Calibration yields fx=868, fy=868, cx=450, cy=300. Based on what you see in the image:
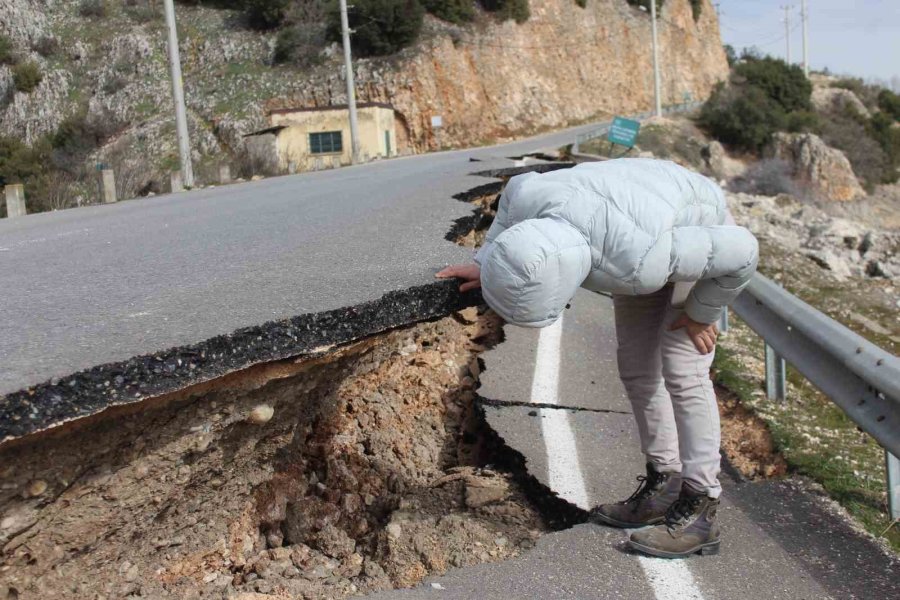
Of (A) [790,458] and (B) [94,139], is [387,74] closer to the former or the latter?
(B) [94,139]

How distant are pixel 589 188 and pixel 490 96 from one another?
1908 inches

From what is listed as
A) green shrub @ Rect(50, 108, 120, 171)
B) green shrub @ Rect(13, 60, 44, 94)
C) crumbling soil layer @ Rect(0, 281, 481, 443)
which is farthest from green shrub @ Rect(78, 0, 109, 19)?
crumbling soil layer @ Rect(0, 281, 481, 443)

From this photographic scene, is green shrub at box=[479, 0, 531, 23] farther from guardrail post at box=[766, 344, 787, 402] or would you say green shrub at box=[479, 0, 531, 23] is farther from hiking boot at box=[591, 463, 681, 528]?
hiking boot at box=[591, 463, 681, 528]

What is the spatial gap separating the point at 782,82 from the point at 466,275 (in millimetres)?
61644

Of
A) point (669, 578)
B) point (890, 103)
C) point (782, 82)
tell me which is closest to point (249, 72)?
point (782, 82)

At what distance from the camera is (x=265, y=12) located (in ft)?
166

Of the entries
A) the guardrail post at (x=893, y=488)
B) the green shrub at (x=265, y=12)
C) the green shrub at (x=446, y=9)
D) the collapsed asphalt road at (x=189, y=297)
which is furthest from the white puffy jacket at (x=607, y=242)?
the green shrub at (x=446, y=9)

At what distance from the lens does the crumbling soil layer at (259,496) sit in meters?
2.68

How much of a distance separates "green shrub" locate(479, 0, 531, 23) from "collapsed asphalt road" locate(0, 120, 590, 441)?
4874 centimetres

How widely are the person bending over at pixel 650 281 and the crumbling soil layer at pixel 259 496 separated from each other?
0.61 meters

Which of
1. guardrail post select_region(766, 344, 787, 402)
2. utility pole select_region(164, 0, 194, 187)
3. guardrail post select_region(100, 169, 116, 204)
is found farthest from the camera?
utility pole select_region(164, 0, 194, 187)

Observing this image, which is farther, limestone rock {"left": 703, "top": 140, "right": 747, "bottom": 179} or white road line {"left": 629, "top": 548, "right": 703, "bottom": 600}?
limestone rock {"left": 703, "top": 140, "right": 747, "bottom": 179}

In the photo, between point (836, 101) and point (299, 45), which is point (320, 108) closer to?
point (299, 45)

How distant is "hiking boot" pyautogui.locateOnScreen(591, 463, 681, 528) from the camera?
3.59 m
